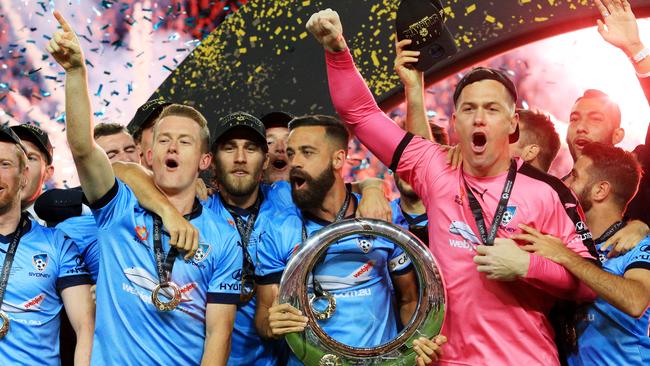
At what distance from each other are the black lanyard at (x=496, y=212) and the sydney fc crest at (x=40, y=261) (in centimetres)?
187

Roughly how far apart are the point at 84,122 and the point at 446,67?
294 cm

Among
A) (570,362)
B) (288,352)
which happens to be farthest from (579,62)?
(288,352)

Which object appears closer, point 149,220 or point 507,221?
point 507,221

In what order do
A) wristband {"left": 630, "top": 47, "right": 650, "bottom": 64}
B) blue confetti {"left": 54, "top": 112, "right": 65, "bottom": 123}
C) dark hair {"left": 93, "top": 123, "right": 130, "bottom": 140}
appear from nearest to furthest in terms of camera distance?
wristband {"left": 630, "top": 47, "right": 650, "bottom": 64}
dark hair {"left": 93, "top": 123, "right": 130, "bottom": 140}
blue confetti {"left": 54, "top": 112, "right": 65, "bottom": 123}

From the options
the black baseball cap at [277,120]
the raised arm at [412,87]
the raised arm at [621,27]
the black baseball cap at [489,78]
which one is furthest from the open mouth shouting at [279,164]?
the raised arm at [621,27]

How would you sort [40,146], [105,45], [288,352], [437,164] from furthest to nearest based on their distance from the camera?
[105,45], [40,146], [288,352], [437,164]

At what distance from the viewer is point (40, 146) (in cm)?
422

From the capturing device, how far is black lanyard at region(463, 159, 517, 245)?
3.16 m

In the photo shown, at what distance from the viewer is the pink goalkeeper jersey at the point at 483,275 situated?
3.13 metres

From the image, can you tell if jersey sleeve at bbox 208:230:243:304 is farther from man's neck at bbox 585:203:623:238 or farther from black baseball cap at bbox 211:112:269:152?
man's neck at bbox 585:203:623:238

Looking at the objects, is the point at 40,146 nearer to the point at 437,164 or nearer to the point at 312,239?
the point at 312,239

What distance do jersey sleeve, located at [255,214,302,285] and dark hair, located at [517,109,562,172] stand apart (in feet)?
4.54

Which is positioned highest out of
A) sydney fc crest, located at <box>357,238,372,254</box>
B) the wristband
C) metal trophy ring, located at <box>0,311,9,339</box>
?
the wristband

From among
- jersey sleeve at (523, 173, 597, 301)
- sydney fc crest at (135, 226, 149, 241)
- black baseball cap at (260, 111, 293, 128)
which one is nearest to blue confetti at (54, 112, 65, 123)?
black baseball cap at (260, 111, 293, 128)
